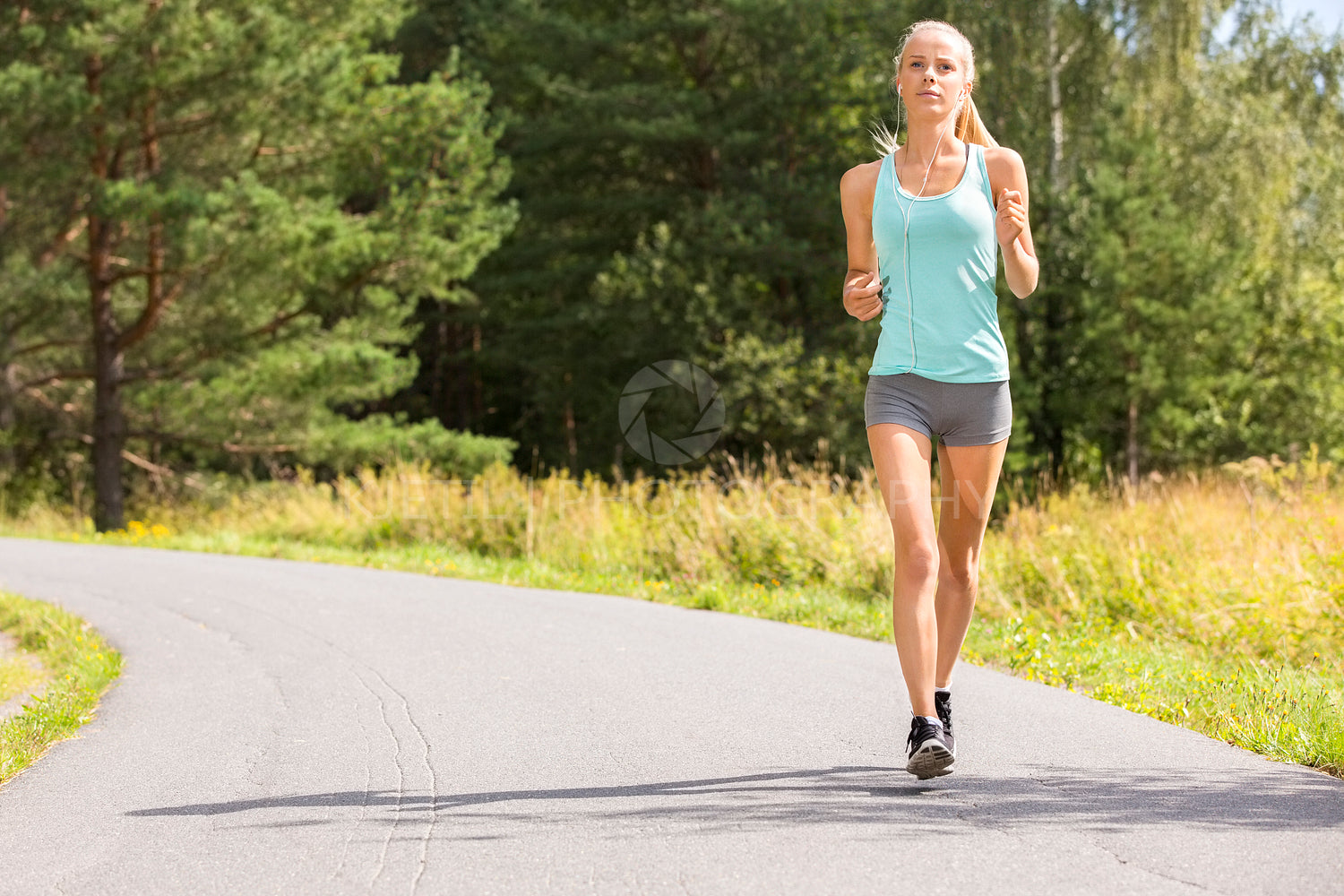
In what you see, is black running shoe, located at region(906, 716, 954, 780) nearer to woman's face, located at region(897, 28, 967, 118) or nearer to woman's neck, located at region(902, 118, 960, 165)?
woman's neck, located at region(902, 118, 960, 165)

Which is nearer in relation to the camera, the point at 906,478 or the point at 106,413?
the point at 906,478

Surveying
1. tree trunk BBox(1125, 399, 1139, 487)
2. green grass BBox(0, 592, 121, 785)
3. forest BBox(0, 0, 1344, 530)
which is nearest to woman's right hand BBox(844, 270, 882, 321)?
green grass BBox(0, 592, 121, 785)

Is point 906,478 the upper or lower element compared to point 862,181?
lower

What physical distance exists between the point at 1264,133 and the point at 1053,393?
7.98 meters

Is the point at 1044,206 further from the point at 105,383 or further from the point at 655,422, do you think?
the point at 105,383

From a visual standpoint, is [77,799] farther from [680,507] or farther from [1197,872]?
[680,507]

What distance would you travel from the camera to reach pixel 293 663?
7707 mm

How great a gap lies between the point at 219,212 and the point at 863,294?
18970mm

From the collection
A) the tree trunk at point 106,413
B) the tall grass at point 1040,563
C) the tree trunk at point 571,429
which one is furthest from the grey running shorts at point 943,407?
the tree trunk at point 571,429

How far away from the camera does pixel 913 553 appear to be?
4535mm

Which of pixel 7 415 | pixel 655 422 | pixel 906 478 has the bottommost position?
pixel 655 422

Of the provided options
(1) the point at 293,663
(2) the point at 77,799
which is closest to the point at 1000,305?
(1) the point at 293,663

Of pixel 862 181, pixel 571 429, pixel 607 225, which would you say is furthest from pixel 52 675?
pixel 571 429

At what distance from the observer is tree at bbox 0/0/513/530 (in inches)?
821
